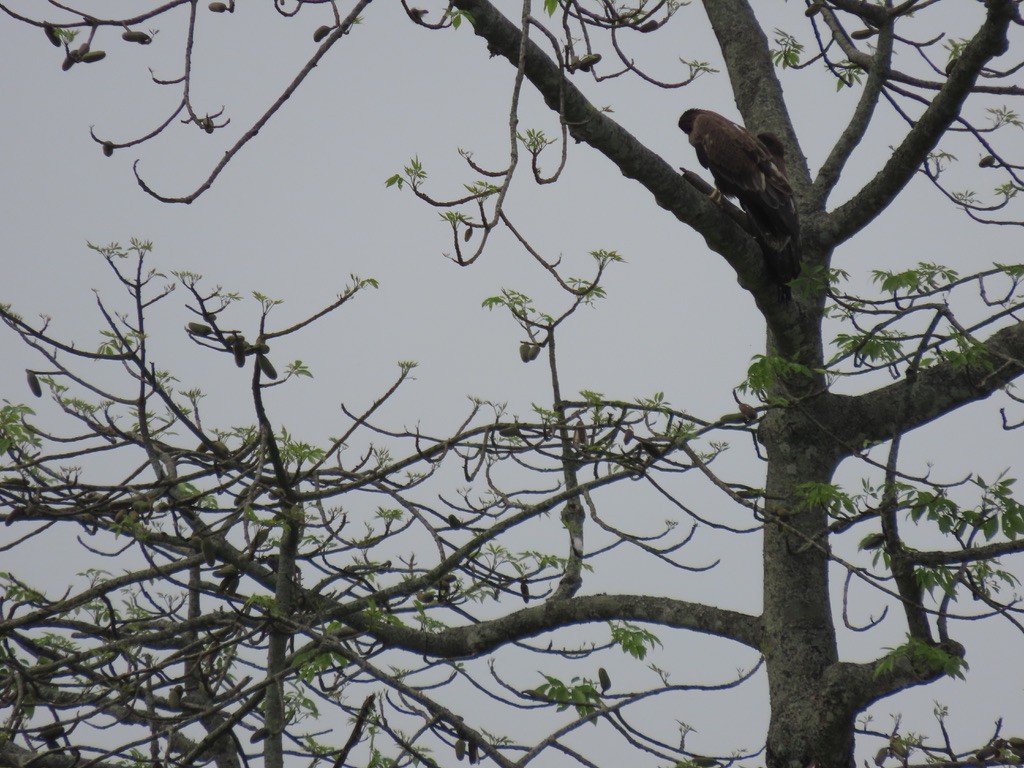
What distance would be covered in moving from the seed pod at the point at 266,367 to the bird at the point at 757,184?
230 cm

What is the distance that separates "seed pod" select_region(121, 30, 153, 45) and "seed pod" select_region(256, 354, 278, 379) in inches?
41.4

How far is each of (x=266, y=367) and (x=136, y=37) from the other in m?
1.11

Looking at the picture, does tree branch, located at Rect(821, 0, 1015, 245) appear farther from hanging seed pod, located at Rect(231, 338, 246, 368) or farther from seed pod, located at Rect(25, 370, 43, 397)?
seed pod, located at Rect(25, 370, 43, 397)

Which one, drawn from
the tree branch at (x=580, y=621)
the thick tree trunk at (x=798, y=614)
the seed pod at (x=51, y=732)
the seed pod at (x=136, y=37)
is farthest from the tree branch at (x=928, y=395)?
the seed pod at (x=51, y=732)

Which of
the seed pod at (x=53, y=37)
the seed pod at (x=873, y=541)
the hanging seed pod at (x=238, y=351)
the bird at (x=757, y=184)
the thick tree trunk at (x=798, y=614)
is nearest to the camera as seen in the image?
the seed pod at (x=53, y=37)

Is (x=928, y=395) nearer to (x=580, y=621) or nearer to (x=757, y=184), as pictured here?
(x=757, y=184)

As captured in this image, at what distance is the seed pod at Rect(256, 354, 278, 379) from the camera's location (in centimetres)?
328

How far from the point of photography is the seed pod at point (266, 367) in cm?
328

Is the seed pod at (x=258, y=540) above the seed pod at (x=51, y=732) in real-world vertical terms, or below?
above

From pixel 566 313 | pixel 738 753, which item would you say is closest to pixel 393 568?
pixel 566 313

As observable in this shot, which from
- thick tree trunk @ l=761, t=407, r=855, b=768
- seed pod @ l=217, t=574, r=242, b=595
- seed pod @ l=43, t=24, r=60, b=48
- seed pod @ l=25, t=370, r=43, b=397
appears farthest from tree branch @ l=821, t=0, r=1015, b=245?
seed pod @ l=25, t=370, r=43, b=397

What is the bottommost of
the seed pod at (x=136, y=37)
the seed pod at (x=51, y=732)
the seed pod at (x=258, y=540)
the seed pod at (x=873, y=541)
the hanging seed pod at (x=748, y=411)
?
the seed pod at (x=51, y=732)

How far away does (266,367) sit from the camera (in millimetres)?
3295

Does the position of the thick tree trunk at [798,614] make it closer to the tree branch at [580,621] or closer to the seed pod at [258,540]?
the tree branch at [580,621]
